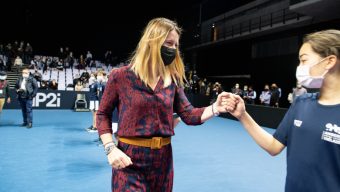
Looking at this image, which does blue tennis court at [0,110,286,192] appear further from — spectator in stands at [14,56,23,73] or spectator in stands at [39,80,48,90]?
spectator in stands at [14,56,23,73]

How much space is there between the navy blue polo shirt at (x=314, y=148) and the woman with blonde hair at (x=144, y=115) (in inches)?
21.3

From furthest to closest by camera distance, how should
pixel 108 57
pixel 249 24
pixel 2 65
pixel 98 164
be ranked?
pixel 108 57
pixel 249 24
pixel 2 65
pixel 98 164

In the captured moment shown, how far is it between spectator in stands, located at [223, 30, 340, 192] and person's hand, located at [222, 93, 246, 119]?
0.89ft

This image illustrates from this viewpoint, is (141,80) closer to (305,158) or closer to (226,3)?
(305,158)

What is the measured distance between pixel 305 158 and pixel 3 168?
498cm

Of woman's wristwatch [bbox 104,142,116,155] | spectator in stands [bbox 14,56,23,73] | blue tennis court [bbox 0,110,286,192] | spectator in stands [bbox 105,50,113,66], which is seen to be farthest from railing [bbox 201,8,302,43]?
woman's wristwatch [bbox 104,142,116,155]

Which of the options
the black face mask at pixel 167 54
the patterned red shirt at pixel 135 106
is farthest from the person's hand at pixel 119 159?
the black face mask at pixel 167 54

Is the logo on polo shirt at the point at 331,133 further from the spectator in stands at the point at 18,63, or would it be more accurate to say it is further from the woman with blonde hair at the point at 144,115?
the spectator in stands at the point at 18,63

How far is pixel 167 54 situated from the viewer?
2027mm

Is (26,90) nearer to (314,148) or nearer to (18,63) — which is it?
(314,148)

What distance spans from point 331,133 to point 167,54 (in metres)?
1.06

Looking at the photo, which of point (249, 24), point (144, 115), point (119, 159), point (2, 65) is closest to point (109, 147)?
point (119, 159)

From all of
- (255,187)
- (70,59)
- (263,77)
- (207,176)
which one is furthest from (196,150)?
(70,59)

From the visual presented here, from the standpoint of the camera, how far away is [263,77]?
71.3 feet
